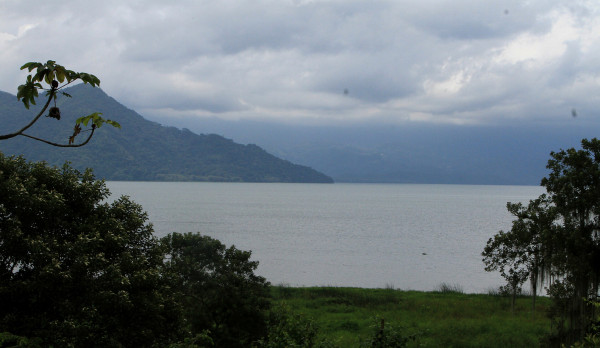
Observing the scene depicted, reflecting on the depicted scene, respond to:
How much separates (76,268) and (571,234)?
59.8ft

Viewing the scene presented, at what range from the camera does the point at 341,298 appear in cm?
4416

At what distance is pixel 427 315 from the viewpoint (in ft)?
123

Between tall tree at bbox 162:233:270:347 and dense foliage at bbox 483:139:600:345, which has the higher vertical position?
dense foliage at bbox 483:139:600:345

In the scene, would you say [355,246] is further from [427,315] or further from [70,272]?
[70,272]

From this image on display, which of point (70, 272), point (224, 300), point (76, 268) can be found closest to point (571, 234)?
point (224, 300)

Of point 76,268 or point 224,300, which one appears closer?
point 76,268

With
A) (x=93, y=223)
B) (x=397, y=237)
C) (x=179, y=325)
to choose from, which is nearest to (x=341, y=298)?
(x=179, y=325)

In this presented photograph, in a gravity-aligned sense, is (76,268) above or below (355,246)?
below

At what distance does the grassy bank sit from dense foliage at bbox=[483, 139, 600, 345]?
6.09 meters

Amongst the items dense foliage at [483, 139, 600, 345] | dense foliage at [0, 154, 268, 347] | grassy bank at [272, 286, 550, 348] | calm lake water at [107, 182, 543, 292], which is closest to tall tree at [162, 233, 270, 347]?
grassy bank at [272, 286, 550, 348]

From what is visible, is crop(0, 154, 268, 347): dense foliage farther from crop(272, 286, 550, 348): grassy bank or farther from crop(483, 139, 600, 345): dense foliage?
crop(483, 139, 600, 345): dense foliage

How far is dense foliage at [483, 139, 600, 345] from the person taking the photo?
20234mm

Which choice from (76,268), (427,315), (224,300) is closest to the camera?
(76,268)

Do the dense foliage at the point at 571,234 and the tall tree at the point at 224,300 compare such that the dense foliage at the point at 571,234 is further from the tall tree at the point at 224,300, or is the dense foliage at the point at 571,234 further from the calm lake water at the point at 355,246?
the calm lake water at the point at 355,246
